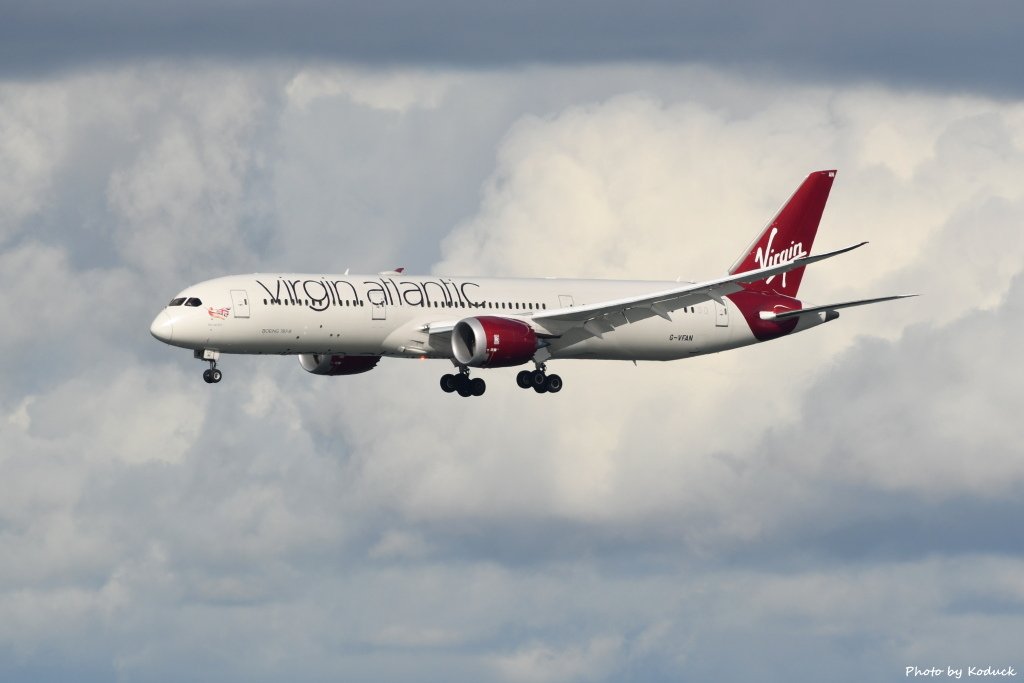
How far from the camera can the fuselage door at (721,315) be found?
385ft

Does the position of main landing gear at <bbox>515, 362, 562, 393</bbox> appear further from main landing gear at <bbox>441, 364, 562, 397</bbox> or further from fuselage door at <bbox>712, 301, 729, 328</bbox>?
fuselage door at <bbox>712, 301, 729, 328</bbox>


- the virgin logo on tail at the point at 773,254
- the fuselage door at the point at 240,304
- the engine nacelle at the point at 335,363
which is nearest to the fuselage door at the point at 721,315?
the virgin logo on tail at the point at 773,254

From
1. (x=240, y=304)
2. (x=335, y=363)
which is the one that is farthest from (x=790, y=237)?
(x=240, y=304)

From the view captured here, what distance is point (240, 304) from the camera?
103 metres

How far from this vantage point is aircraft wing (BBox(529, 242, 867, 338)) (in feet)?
352

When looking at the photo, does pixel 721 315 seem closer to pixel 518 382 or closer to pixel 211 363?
pixel 518 382

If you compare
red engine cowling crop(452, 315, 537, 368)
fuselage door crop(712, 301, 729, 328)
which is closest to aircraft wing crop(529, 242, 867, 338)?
red engine cowling crop(452, 315, 537, 368)

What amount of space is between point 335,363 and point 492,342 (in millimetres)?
13879

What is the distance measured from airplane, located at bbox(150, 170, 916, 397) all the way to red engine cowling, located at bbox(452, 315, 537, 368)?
7cm

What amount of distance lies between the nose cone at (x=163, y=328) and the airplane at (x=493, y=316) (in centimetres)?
5

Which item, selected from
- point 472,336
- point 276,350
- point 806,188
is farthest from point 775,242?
point 276,350

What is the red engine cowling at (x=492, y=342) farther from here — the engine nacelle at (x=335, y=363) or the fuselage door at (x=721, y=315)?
the fuselage door at (x=721, y=315)

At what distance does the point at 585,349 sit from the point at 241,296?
19.3 meters

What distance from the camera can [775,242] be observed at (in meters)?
122
